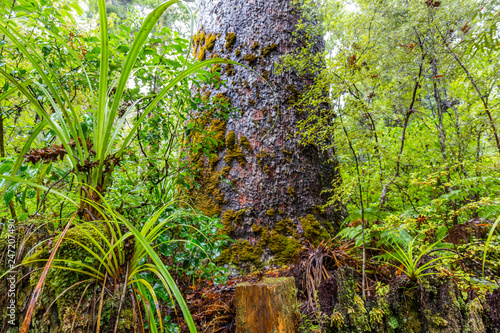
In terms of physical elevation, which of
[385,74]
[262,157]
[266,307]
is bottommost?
[266,307]

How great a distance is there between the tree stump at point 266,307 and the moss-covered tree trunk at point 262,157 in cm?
61

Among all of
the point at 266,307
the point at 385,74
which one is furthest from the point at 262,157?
the point at 385,74

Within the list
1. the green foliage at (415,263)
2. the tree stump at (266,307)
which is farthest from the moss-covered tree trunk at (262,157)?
the green foliage at (415,263)

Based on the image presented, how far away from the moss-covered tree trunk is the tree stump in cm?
61

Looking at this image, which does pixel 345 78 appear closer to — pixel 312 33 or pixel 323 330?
pixel 312 33

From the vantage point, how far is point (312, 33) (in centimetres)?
217

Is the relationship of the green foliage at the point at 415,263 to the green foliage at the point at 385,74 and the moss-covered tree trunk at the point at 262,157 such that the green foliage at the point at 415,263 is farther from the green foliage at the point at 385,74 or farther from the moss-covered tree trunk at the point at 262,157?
the moss-covered tree trunk at the point at 262,157

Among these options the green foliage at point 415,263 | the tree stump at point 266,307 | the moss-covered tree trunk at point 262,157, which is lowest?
the tree stump at point 266,307

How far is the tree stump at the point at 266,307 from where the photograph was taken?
1112mm

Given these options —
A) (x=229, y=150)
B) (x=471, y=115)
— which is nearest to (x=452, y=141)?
(x=471, y=115)

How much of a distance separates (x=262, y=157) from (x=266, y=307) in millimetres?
1220

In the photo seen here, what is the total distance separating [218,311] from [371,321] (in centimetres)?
87

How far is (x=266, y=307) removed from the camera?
1121 millimetres

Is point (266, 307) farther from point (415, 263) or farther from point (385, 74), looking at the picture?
point (385, 74)
